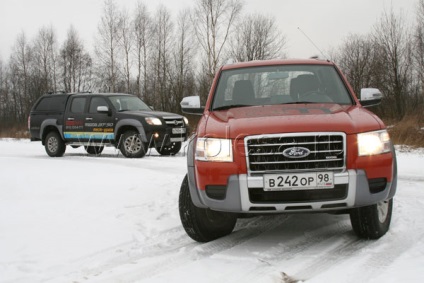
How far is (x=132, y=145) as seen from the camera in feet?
40.9

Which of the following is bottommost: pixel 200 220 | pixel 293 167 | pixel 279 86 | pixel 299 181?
pixel 200 220

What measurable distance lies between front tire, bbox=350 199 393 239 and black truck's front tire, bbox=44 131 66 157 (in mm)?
11193

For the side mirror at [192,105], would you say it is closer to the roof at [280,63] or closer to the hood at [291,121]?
the roof at [280,63]

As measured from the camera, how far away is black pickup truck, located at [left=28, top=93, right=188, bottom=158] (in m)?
12.3

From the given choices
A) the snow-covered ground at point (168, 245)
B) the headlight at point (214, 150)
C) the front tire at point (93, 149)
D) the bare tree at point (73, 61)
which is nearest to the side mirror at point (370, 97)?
the snow-covered ground at point (168, 245)

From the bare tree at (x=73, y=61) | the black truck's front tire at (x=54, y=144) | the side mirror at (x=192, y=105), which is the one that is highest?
the bare tree at (x=73, y=61)

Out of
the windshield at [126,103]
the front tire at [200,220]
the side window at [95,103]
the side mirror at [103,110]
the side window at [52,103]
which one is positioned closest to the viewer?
the front tire at [200,220]

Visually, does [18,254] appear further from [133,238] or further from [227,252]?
[227,252]

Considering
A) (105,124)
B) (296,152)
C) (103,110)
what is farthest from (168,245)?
(105,124)

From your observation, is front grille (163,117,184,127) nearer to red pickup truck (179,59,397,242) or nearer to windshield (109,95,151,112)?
windshield (109,95,151,112)

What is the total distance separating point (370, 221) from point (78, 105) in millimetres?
11128

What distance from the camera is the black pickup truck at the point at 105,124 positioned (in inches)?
486

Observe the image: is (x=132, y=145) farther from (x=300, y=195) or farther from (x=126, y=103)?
(x=300, y=195)

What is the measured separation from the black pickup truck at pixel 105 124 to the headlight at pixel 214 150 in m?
8.43
